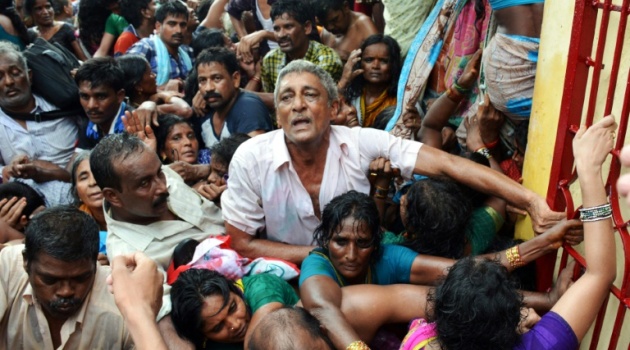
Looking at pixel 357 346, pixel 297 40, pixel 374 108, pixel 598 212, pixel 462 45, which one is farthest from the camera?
pixel 297 40

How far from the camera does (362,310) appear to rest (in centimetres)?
270

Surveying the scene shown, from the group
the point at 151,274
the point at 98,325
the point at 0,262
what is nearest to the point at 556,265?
the point at 151,274

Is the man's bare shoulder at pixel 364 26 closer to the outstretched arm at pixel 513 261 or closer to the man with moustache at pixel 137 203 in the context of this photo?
the man with moustache at pixel 137 203

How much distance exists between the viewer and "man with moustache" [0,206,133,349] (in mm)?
2664

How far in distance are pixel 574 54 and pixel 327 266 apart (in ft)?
4.24

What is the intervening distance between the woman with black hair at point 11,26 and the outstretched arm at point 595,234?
537 centimetres

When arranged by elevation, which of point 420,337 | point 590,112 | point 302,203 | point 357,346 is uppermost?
point 590,112

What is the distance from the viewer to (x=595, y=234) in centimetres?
238

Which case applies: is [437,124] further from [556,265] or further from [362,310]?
[362,310]

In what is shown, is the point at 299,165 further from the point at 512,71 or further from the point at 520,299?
the point at 520,299

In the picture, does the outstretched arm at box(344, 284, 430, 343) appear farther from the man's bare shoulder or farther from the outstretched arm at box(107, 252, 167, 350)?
the man's bare shoulder

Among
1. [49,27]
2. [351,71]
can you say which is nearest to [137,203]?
[351,71]

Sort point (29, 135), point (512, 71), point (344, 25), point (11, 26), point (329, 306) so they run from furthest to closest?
point (11, 26) < point (344, 25) < point (29, 135) < point (512, 71) < point (329, 306)

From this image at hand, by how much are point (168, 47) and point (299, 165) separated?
9.99ft
